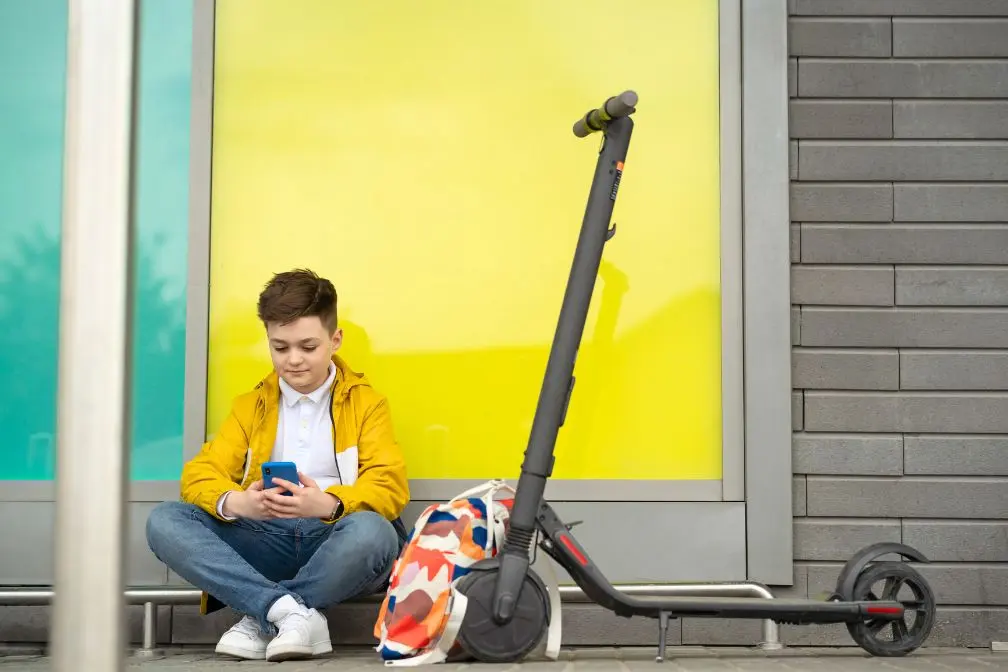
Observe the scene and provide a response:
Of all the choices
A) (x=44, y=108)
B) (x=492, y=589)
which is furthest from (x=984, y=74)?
(x=44, y=108)

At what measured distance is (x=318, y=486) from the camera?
2.92 metres

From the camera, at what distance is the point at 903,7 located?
3.40 meters

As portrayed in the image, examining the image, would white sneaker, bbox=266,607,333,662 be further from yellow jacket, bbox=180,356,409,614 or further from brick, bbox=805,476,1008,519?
brick, bbox=805,476,1008,519

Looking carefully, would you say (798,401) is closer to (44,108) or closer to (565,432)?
(565,432)

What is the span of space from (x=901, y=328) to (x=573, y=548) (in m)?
1.40

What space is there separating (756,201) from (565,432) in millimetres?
913

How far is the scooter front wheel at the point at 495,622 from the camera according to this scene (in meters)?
2.44

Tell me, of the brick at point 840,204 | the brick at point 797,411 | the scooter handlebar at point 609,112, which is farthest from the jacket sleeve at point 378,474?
the brick at point 840,204

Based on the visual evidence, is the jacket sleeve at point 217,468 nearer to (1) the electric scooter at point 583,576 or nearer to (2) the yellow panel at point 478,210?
(2) the yellow panel at point 478,210

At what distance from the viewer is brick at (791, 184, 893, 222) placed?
335 cm

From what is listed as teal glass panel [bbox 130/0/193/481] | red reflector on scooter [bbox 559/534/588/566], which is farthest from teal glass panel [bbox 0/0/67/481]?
red reflector on scooter [bbox 559/534/588/566]

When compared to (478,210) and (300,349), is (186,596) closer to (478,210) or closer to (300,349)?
(300,349)

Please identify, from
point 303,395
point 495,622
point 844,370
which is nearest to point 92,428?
point 495,622

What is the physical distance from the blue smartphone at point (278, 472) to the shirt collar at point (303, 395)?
0.33 meters
